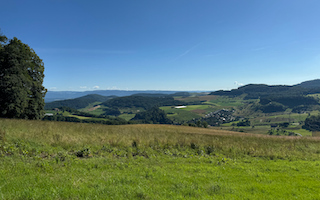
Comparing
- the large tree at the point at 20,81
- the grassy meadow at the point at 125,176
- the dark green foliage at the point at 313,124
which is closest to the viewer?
the grassy meadow at the point at 125,176

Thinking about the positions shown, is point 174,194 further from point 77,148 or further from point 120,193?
point 77,148

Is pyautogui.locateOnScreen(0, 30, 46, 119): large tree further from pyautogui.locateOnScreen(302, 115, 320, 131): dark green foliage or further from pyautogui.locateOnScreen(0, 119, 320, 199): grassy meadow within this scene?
pyautogui.locateOnScreen(302, 115, 320, 131): dark green foliage

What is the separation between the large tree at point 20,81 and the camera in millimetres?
24703

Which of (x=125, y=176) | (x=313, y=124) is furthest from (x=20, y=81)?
(x=313, y=124)

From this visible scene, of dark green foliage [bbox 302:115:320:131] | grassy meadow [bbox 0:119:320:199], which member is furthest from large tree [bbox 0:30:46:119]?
dark green foliage [bbox 302:115:320:131]

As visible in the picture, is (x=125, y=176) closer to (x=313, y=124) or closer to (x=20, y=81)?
(x=20, y=81)

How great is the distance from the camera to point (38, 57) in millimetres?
32438

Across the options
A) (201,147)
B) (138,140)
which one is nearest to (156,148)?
(138,140)

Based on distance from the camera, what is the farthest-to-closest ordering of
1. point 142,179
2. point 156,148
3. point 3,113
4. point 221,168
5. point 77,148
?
point 3,113 < point 156,148 < point 77,148 < point 221,168 < point 142,179

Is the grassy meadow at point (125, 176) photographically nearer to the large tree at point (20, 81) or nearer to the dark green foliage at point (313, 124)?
the large tree at point (20, 81)

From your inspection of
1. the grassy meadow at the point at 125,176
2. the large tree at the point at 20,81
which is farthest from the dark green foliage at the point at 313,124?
the large tree at the point at 20,81

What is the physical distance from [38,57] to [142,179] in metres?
36.5

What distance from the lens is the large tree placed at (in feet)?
81.0

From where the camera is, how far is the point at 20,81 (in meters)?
26.0
